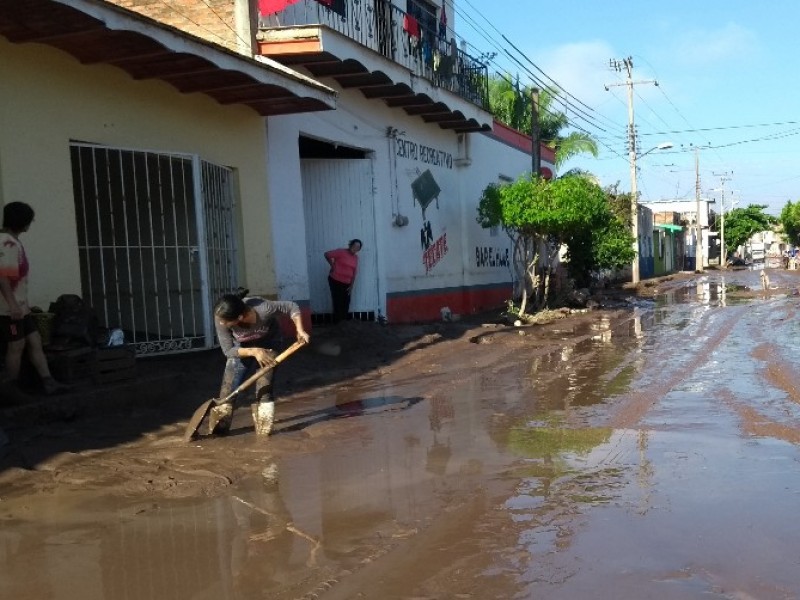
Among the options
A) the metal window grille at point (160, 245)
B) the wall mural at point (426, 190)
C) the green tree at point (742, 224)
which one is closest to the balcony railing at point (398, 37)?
A: the wall mural at point (426, 190)

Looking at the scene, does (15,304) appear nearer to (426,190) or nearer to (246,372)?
(246,372)

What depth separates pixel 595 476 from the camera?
5.57 metres

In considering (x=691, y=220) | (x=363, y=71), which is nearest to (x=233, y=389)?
(x=363, y=71)

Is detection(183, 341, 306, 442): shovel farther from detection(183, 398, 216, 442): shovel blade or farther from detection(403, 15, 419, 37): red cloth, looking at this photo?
detection(403, 15, 419, 37): red cloth

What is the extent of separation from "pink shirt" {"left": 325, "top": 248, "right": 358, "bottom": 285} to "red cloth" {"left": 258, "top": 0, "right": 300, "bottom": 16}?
3.71 meters

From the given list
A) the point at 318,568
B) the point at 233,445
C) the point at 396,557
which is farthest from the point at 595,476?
the point at 233,445

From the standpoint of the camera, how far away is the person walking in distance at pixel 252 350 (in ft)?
22.8

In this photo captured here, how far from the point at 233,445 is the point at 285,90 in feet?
18.1

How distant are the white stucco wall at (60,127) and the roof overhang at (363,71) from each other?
1.91 m

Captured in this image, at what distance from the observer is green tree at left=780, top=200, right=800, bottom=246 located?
71875 millimetres

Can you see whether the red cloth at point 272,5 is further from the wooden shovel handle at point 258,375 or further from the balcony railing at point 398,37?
the wooden shovel handle at point 258,375

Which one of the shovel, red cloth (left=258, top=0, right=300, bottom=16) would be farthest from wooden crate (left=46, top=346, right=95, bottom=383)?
red cloth (left=258, top=0, right=300, bottom=16)

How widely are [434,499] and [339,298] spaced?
9027mm

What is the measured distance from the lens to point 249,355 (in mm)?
6973
